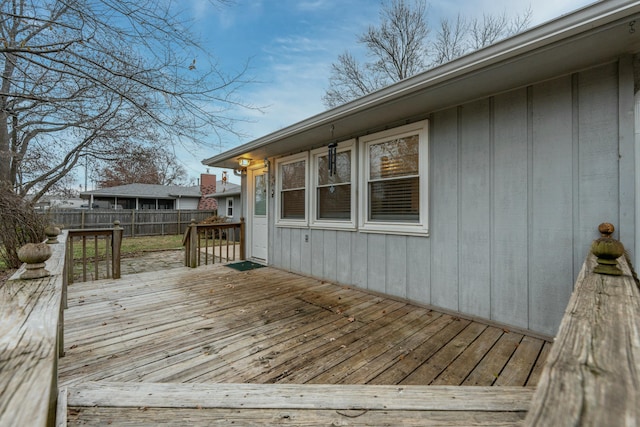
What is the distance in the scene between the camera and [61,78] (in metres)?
3.89

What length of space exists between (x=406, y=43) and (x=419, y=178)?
858cm

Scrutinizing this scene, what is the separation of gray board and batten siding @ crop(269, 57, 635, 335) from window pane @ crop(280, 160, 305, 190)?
7.39 feet

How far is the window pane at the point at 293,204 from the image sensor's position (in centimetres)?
527

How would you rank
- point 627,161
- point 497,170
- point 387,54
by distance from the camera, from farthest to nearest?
point 387,54 < point 497,170 < point 627,161

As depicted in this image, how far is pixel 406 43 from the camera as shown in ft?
32.2

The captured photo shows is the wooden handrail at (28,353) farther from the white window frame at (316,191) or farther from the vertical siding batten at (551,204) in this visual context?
the white window frame at (316,191)

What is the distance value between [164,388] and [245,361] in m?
0.89

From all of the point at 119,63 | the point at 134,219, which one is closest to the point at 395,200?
the point at 119,63

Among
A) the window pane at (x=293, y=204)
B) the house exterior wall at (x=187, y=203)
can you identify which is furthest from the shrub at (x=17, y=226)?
the house exterior wall at (x=187, y=203)

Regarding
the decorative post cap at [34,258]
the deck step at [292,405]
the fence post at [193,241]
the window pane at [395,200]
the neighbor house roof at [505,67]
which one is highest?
the neighbor house roof at [505,67]

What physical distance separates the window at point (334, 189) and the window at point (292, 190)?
271 mm

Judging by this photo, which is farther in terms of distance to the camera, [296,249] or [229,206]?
[229,206]

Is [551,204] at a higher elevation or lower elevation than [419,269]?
higher

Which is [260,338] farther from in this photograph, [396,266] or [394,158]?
[394,158]
